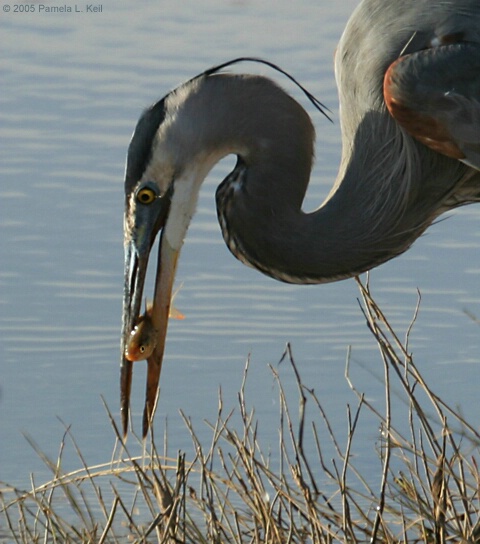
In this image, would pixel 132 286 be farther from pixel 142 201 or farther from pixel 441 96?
pixel 441 96

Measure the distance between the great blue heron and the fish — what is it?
0.8 inches

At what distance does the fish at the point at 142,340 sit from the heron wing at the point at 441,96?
746 mm

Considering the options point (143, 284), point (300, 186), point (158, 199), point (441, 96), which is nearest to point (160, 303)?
point (143, 284)

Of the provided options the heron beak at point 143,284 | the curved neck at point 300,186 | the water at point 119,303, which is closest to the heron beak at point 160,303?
the heron beak at point 143,284

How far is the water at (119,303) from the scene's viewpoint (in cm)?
570

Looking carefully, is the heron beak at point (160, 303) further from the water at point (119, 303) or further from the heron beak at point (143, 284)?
the water at point (119, 303)

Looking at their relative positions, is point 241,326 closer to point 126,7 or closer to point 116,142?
point 116,142

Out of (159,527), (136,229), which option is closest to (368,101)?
(136,229)

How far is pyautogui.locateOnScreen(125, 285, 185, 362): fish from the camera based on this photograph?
13.8ft

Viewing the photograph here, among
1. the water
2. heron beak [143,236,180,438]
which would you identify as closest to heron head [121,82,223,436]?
heron beak [143,236,180,438]

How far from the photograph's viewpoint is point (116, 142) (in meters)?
7.93

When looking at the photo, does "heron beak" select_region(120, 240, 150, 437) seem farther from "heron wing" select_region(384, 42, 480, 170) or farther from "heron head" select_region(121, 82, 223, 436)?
"heron wing" select_region(384, 42, 480, 170)

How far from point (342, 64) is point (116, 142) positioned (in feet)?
12.0

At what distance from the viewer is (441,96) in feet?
13.7
